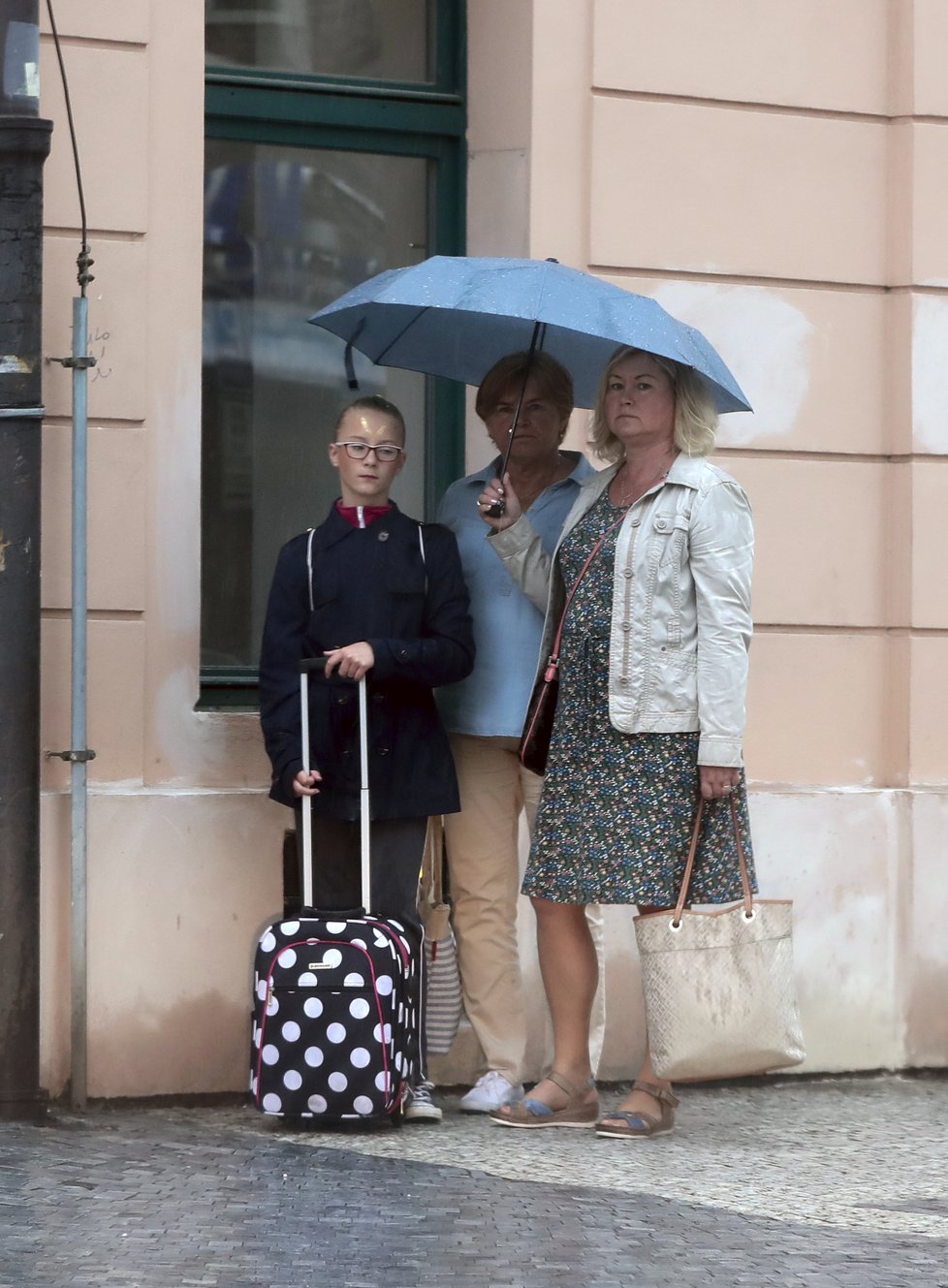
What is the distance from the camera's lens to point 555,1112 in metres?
5.63

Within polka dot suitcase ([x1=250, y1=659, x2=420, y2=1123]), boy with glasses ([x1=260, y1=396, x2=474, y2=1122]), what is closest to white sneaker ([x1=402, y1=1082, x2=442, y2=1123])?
boy with glasses ([x1=260, y1=396, x2=474, y2=1122])

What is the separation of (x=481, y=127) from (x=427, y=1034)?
2.85 meters

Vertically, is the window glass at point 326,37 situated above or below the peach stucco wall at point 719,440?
above

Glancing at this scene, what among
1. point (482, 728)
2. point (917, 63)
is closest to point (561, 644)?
point (482, 728)

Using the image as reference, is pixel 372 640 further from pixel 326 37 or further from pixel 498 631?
pixel 326 37

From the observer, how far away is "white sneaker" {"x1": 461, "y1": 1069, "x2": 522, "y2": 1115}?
5.80 m

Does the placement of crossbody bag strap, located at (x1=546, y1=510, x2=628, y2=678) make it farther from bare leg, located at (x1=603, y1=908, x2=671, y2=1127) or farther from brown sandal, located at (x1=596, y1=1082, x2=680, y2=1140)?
brown sandal, located at (x1=596, y1=1082, x2=680, y2=1140)

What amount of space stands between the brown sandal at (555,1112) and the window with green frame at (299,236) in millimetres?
1570

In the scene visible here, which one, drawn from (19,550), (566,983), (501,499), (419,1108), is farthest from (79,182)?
(419,1108)

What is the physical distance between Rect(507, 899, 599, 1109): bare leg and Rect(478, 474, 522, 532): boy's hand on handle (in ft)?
3.24

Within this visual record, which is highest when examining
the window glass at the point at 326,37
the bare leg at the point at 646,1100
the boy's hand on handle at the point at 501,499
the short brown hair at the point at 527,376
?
the window glass at the point at 326,37

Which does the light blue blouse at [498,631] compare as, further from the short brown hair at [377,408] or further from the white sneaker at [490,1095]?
the white sneaker at [490,1095]

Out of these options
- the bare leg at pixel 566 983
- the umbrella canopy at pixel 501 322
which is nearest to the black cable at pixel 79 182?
the umbrella canopy at pixel 501 322

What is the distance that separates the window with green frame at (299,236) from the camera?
662 cm
